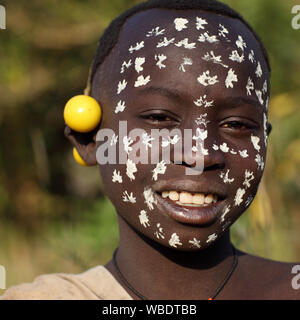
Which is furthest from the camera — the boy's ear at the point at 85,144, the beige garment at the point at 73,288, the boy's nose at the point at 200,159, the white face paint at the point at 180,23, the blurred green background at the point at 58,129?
the blurred green background at the point at 58,129

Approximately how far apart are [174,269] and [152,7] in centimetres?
123

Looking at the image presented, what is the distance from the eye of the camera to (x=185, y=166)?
221 centimetres

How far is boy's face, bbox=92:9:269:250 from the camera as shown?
223 cm

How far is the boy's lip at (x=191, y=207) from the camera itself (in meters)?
2.20

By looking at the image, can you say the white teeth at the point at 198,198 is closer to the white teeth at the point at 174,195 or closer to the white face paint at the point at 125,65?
the white teeth at the point at 174,195

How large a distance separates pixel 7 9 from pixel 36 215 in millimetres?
2701

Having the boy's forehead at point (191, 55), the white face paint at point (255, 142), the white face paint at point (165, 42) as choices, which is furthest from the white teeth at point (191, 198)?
the white face paint at point (165, 42)

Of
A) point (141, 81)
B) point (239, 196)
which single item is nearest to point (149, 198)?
point (239, 196)

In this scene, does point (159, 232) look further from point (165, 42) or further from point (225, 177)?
point (165, 42)

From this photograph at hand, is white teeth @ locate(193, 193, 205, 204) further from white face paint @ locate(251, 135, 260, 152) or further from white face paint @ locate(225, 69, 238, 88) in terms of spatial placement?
white face paint @ locate(225, 69, 238, 88)

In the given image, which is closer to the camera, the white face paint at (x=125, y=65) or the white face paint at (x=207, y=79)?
the white face paint at (x=207, y=79)

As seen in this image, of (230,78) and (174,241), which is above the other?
(230,78)

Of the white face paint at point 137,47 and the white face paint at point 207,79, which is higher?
the white face paint at point 137,47
